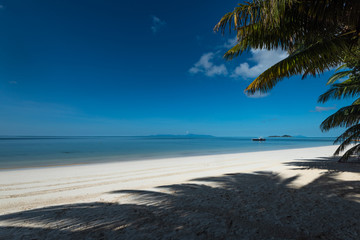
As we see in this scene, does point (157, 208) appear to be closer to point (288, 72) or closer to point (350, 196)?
point (350, 196)

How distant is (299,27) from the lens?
3654 millimetres

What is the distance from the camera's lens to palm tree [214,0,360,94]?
3.07 meters

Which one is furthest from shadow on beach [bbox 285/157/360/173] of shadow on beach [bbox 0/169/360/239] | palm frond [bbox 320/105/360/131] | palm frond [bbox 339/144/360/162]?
shadow on beach [bbox 0/169/360/239]

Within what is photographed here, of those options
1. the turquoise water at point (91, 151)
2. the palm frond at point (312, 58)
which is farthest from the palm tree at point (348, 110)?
the turquoise water at point (91, 151)

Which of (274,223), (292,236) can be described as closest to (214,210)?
(274,223)

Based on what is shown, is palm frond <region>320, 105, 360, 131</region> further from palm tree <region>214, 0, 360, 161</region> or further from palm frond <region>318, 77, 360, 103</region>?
palm tree <region>214, 0, 360, 161</region>

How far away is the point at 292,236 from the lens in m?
1.96

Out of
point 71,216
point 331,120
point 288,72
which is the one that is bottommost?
point 71,216

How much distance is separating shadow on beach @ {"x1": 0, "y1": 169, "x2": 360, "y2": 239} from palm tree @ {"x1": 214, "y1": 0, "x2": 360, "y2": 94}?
8.98 ft

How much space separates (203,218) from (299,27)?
4225 mm

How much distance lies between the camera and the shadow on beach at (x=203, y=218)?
203 centimetres

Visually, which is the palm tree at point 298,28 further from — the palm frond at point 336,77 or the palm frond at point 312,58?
the palm frond at point 336,77

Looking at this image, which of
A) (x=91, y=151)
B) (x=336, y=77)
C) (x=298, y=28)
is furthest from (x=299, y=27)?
(x=91, y=151)

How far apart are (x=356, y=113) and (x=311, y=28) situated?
465 centimetres
